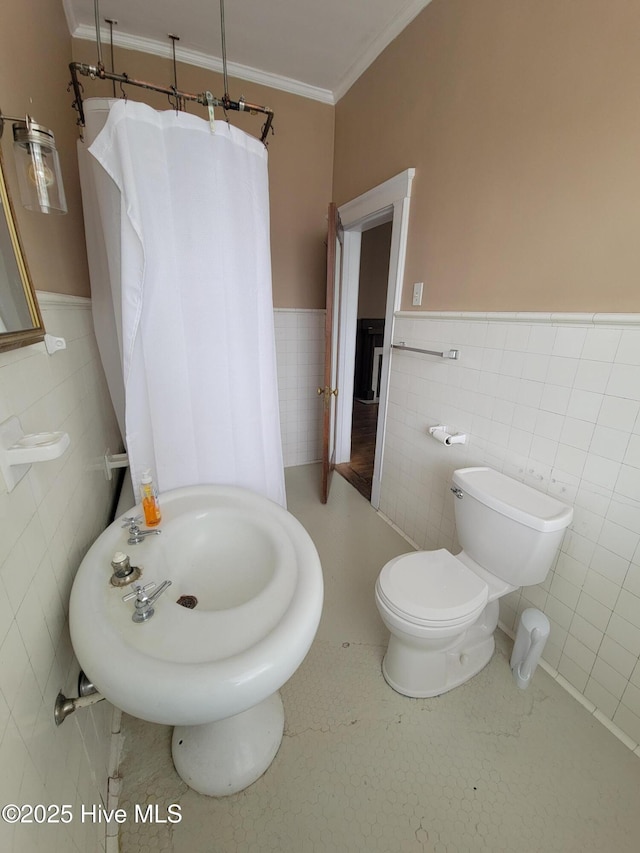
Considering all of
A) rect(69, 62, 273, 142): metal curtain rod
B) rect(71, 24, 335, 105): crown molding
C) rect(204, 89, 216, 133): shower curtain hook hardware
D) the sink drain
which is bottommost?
the sink drain

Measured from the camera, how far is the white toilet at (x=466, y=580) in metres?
1.14

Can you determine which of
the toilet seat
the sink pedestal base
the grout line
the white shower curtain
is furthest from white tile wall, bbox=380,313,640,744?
the sink pedestal base

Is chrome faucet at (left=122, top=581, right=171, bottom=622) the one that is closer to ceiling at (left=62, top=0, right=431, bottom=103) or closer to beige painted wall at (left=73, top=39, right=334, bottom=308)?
beige painted wall at (left=73, top=39, right=334, bottom=308)

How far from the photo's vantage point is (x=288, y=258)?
8.45 feet

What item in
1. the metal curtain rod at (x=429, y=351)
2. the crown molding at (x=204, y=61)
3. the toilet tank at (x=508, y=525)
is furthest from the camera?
the crown molding at (x=204, y=61)

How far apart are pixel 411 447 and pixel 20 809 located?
183 centimetres

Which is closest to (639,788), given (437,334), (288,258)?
(437,334)

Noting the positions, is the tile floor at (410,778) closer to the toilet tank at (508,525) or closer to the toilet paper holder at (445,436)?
the toilet tank at (508,525)

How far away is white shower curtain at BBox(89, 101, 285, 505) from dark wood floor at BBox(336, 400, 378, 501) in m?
1.48

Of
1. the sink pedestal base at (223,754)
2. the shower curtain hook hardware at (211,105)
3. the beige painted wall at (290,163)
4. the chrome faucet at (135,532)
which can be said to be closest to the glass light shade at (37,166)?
the shower curtain hook hardware at (211,105)

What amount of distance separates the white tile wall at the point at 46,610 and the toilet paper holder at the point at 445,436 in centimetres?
144

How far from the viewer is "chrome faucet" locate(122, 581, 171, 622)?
73 cm

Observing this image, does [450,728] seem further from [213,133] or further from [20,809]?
[213,133]

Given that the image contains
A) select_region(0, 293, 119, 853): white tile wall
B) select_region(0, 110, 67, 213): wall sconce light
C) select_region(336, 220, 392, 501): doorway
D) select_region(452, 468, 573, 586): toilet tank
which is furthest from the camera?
select_region(336, 220, 392, 501): doorway
